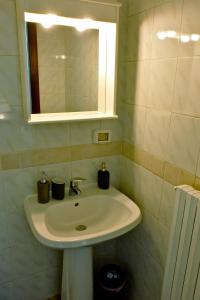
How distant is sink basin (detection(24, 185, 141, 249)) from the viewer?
128 centimetres

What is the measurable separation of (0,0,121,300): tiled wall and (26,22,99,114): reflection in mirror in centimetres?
10

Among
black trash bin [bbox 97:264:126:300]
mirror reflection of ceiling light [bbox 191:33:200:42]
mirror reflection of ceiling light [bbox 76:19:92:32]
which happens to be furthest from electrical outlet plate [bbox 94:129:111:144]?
black trash bin [bbox 97:264:126:300]

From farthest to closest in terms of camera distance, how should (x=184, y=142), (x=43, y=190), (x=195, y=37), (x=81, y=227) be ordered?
(x=81, y=227)
(x=43, y=190)
(x=184, y=142)
(x=195, y=37)

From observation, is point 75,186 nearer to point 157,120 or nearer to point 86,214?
point 86,214

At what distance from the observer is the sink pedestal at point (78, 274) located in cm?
134

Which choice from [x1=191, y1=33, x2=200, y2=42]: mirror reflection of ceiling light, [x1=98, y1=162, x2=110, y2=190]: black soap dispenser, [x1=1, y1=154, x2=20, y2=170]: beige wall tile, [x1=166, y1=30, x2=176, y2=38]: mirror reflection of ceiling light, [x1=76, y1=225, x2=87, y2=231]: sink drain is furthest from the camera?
[x1=98, y1=162, x2=110, y2=190]: black soap dispenser

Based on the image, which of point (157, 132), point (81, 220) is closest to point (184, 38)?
point (157, 132)

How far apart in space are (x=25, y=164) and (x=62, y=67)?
23.5 inches

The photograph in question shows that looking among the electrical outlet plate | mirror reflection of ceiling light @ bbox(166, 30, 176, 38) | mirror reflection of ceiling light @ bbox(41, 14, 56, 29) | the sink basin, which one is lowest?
the sink basin

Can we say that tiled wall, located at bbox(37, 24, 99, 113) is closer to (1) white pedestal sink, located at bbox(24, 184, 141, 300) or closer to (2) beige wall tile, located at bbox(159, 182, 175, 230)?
(1) white pedestal sink, located at bbox(24, 184, 141, 300)

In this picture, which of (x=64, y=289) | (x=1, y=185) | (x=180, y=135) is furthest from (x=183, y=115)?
(x=64, y=289)

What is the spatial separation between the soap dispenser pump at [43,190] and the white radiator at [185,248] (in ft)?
2.33

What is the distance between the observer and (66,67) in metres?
1.39

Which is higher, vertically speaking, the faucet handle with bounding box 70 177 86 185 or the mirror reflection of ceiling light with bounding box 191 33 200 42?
the mirror reflection of ceiling light with bounding box 191 33 200 42
